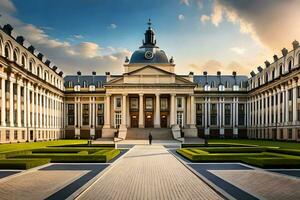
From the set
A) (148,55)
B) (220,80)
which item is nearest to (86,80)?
(148,55)

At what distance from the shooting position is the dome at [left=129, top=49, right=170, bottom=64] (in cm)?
10012

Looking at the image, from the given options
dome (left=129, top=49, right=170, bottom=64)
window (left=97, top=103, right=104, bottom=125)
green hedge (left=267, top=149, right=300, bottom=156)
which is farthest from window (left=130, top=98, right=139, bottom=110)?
green hedge (left=267, top=149, right=300, bottom=156)

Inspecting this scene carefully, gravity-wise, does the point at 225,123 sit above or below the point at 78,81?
below

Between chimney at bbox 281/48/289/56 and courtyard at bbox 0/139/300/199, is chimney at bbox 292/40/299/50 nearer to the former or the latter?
chimney at bbox 281/48/289/56

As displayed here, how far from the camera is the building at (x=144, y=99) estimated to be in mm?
66812

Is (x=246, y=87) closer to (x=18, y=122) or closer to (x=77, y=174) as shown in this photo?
(x=18, y=122)

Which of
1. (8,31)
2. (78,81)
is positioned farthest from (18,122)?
(78,81)

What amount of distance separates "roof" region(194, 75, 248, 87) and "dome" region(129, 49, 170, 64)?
1724 cm

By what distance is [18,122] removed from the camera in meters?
64.4

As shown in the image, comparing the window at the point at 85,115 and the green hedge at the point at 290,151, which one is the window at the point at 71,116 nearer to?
the window at the point at 85,115

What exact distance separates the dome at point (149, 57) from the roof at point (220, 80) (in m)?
17.2

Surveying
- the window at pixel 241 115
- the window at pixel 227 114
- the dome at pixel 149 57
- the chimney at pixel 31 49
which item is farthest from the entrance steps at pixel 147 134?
the window at pixel 241 115

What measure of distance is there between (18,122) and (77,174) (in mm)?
46332

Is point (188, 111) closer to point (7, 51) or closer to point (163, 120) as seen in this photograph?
point (163, 120)
